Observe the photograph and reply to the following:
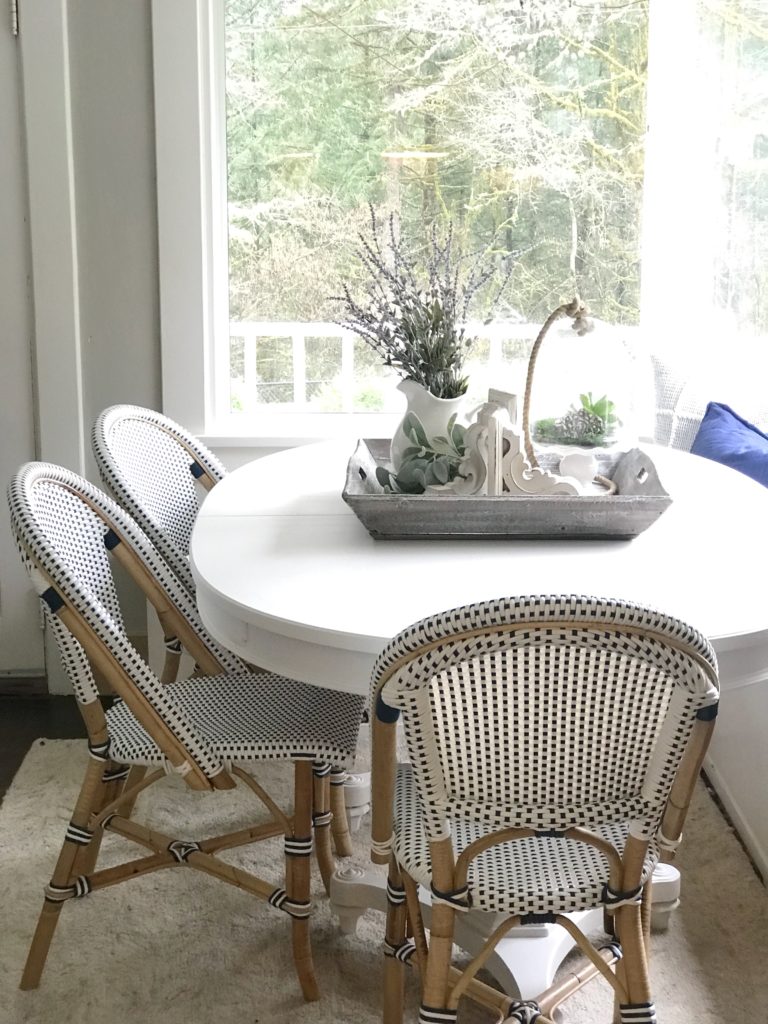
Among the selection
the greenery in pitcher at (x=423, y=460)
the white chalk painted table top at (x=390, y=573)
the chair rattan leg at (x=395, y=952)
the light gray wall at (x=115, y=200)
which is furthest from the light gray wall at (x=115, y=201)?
the chair rattan leg at (x=395, y=952)

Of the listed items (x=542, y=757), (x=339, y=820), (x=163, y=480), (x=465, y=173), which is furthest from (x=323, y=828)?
(x=465, y=173)

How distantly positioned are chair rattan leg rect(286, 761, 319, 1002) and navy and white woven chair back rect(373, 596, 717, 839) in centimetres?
54

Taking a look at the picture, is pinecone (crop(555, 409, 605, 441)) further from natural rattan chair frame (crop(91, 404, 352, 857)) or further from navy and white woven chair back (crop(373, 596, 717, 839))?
navy and white woven chair back (crop(373, 596, 717, 839))

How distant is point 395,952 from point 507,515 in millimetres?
702

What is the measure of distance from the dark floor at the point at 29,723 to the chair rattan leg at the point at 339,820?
0.84 meters

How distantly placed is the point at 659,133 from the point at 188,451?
5.21 feet

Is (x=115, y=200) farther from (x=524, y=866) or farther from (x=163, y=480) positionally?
(x=524, y=866)

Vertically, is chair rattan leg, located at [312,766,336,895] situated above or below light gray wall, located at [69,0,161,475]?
below

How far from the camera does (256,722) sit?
1.96 metres

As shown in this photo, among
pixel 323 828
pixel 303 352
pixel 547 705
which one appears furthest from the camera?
pixel 303 352

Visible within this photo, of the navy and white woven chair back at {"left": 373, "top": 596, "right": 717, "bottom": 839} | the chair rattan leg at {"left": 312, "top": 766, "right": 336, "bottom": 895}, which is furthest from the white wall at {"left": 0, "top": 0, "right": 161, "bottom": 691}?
the navy and white woven chair back at {"left": 373, "top": 596, "right": 717, "bottom": 839}

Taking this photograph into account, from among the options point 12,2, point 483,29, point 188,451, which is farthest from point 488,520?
point 12,2

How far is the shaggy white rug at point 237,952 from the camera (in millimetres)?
1962

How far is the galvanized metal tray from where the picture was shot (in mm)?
1939
